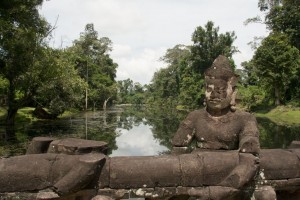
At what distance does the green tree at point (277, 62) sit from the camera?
1371 inches

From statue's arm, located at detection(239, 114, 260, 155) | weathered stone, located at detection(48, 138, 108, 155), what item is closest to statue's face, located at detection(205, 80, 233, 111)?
statue's arm, located at detection(239, 114, 260, 155)

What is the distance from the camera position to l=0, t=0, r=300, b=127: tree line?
2485 cm

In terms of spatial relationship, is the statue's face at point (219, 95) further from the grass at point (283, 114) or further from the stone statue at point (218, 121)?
the grass at point (283, 114)

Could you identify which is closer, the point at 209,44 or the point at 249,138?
the point at 249,138

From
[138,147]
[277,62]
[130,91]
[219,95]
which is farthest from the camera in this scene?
[130,91]

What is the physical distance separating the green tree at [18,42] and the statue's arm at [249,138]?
2118 cm

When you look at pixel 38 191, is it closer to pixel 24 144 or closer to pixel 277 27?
pixel 24 144

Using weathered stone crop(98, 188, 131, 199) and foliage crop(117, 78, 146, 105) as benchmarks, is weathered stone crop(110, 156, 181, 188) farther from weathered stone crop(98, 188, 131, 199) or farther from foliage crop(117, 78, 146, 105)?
foliage crop(117, 78, 146, 105)

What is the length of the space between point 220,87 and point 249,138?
34.5 inches

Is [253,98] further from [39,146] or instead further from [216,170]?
[39,146]

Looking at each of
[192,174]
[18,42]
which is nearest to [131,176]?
[192,174]

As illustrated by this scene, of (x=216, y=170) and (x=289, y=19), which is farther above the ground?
(x=289, y=19)

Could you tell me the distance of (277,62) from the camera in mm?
34875

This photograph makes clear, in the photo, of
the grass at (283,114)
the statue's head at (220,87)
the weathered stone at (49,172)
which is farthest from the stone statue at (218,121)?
the grass at (283,114)
